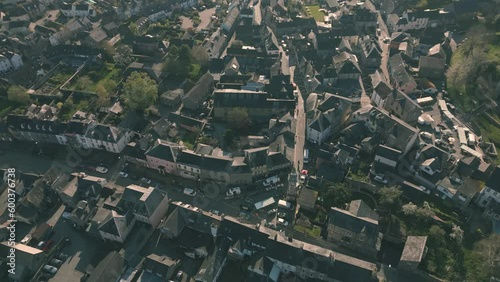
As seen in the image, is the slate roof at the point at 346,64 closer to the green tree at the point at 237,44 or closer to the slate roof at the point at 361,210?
the green tree at the point at 237,44

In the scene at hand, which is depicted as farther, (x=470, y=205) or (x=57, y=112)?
(x=57, y=112)

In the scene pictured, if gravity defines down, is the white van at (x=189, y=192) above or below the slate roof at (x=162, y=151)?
below

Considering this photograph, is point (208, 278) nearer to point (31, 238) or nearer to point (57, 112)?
point (31, 238)

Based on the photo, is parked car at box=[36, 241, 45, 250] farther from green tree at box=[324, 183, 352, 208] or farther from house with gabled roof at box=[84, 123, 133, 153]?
green tree at box=[324, 183, 352, 208]

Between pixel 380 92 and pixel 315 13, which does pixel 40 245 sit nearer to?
pixel 380 92

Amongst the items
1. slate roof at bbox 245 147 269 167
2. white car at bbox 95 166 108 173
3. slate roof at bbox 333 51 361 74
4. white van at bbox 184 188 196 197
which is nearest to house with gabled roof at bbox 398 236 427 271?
slate roof at bbox 245 147 269 167

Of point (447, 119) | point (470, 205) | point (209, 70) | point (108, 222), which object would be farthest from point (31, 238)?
point (447, 119)

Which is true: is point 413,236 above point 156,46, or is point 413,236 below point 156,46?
below

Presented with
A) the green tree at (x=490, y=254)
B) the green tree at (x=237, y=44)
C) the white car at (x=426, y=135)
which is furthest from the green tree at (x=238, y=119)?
the green tree at (x=490, y=254)
